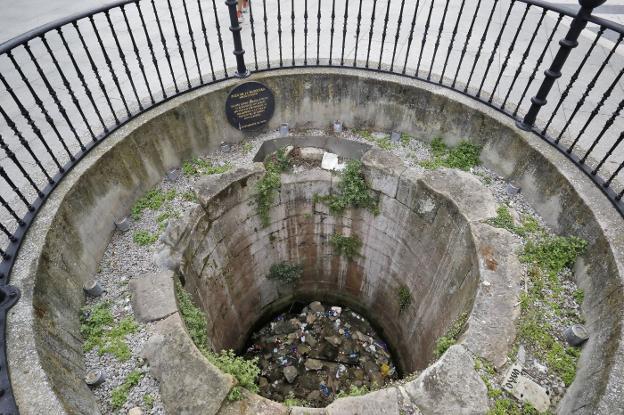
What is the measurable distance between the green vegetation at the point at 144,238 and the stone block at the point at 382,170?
313cm

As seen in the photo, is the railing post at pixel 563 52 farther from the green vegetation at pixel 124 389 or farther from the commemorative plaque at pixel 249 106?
the green vegetation at pixel 124 389

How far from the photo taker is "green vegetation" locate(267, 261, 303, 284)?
7079 millimetres

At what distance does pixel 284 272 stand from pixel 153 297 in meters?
3.36

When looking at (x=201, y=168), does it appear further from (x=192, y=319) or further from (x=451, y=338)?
(x=451, y=338)

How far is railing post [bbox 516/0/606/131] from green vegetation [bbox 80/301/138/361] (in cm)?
552

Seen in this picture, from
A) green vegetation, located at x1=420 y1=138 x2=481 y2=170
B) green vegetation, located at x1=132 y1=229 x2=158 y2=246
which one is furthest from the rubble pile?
green vegetation, located at x1=420 y1=138 x2=481 y2=170

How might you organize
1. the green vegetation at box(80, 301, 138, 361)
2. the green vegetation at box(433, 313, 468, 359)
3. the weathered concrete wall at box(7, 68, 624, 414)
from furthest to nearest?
the green vegetation at box(433, 313, 468, 359)
the green vegetation at box(80, 301, 138, 361)
the weathered concrete wall at box(7, 68, 624, 414)

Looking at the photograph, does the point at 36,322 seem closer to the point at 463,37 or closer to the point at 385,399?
the point at 385,399

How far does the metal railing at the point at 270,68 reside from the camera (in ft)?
13.4

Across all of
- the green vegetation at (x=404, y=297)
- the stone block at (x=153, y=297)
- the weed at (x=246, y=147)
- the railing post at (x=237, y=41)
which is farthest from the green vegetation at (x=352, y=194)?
the stone block at (x=153, y=297)

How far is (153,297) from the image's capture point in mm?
4020

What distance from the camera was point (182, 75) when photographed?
6727mm

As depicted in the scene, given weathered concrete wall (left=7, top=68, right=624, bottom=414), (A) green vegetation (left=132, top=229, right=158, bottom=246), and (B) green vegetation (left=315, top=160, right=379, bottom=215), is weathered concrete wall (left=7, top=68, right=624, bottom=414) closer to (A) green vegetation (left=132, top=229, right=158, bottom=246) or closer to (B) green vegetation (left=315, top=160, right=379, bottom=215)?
(A) green vegetation (left=132, top=229, right=158, bottom=246)

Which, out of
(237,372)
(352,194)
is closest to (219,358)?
(237,372)
